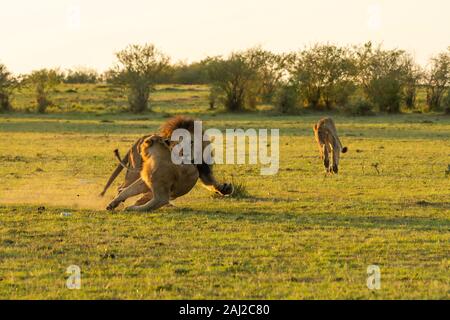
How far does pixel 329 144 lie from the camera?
60.2 feet

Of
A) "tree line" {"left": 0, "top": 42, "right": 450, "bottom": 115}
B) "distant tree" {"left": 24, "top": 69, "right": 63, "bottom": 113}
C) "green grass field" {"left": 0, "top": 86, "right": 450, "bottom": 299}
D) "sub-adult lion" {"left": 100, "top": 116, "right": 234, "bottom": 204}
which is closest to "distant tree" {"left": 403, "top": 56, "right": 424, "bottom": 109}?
"tree line" {"left": 0, "top": 42, "right": 450, "bottom": 115}

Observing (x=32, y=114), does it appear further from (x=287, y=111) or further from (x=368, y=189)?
(x=368, y=189)

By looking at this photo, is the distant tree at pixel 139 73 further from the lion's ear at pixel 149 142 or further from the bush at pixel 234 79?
the lion's ear at pixel 149 142

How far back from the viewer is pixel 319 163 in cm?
2039

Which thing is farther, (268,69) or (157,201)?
(268,69)

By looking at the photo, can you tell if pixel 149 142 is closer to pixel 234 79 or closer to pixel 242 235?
pixel 242 235

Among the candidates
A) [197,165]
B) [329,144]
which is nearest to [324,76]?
[329,144]

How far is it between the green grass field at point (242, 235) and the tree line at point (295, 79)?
2992 cm

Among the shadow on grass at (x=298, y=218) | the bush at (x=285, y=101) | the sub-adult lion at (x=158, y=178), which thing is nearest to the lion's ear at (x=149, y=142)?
the sub-adult lion at (x=158, y=178)

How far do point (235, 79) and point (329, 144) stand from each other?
34251mm

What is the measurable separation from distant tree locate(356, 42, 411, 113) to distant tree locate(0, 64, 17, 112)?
75.7 ft

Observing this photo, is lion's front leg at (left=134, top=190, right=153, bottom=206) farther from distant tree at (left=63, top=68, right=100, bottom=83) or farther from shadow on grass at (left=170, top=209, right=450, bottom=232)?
distant tree at (left=63, top=68, right=100, bottom=83)

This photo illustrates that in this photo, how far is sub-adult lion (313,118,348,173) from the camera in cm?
1784

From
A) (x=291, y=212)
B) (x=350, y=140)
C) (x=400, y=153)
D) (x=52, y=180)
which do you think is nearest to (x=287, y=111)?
(x=350, y=140)
